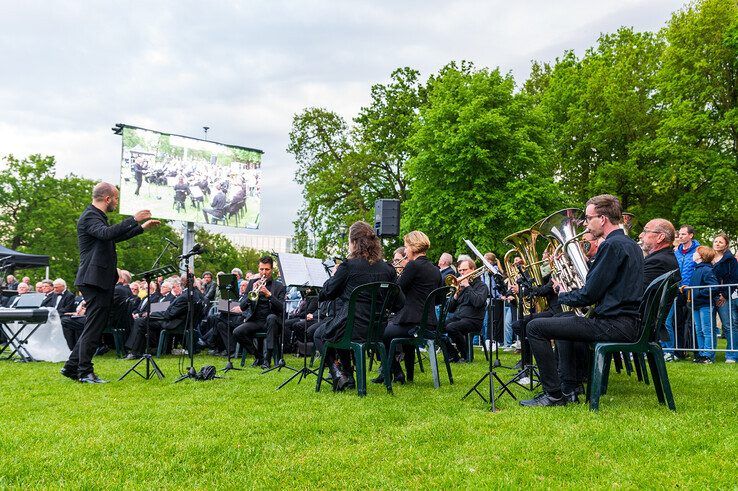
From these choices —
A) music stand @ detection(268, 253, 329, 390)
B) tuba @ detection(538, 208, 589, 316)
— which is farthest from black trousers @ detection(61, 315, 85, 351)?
tuba @ detection(538, 208, 589, 316)

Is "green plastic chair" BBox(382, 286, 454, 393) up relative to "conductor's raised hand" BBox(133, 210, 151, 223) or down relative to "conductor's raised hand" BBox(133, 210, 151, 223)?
down

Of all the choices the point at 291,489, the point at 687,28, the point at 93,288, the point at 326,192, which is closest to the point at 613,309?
the point at 291,489

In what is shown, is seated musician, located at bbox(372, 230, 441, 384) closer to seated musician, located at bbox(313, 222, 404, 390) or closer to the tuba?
seated musician, located at bbox(313, 222, 404, 390)

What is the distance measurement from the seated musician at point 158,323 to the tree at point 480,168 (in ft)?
52.9

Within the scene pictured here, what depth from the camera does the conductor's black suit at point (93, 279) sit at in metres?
A: 7.42

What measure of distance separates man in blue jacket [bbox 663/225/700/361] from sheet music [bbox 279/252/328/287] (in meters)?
6.05

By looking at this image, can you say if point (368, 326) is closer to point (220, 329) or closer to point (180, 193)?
point (220, 329)

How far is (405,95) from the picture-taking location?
113ft

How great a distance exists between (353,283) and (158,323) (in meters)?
6.75

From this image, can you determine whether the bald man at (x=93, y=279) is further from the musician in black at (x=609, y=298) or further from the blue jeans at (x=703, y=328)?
the blue jeans at (x=703, y=328)

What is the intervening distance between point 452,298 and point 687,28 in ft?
69.2

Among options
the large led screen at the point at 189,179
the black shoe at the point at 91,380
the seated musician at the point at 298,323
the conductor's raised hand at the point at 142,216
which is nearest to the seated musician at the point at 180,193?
the large led screen at the point at 189,179

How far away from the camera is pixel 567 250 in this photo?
6207 millimetres

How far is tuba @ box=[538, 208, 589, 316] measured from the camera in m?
6.13
